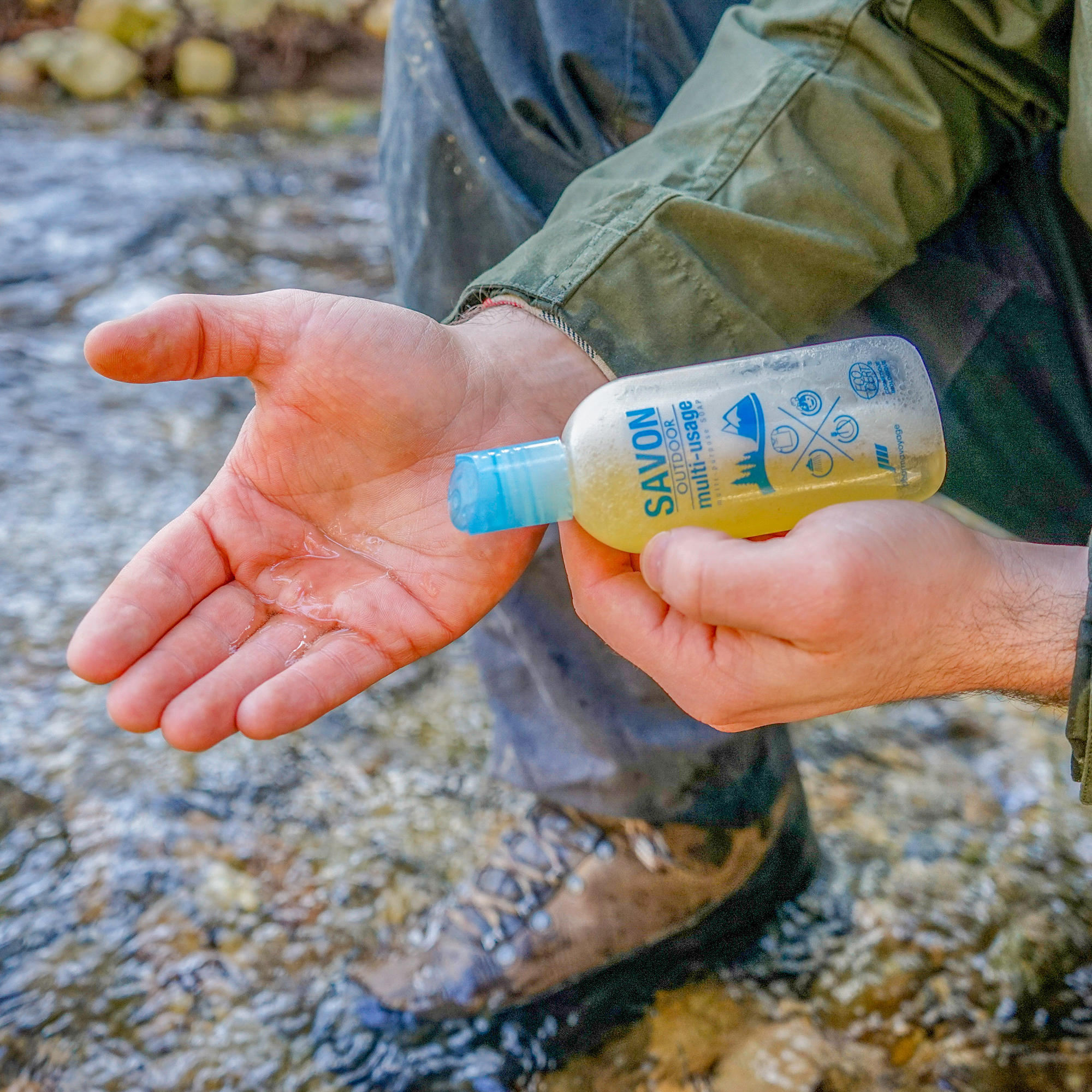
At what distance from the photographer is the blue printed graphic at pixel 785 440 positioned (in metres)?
1.30

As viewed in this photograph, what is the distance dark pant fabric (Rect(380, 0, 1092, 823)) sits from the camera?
171 centimetres

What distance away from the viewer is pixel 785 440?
130 cm

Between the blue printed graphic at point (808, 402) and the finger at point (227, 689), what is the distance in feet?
2.70

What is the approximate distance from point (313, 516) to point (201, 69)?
10.6 m

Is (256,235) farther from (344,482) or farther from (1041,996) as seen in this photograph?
(1041,996)

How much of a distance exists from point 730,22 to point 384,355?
2.87 feet

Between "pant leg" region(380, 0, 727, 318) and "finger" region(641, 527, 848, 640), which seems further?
"pant leg" region(380, 0, 727, 318)

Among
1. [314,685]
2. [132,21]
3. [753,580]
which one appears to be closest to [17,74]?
[132,21]

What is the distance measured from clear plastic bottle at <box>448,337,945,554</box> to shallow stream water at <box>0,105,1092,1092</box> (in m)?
1.10

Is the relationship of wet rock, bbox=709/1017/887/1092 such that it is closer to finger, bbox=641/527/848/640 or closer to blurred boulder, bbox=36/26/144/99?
finger, bbox=641/527/848/640

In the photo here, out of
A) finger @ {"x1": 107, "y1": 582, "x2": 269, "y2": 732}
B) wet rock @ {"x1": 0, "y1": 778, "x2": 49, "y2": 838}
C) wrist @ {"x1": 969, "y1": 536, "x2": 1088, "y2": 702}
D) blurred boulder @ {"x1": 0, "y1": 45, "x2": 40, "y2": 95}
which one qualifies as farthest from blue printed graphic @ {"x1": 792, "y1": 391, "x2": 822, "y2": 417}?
blurred boulder @ {"x1": 0, "y1": 45, "x2": 40, "y2": 95}

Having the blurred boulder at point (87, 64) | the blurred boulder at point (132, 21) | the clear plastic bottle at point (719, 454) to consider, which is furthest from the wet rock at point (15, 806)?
the blurred boulder at point (132, 21)

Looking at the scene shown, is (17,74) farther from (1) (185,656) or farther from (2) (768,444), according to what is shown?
(2) (768,444)

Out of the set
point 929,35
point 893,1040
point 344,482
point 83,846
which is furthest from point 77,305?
point 893,1040
